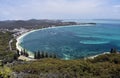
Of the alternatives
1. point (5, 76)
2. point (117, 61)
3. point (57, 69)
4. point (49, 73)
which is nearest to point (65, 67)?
point (57, 69)

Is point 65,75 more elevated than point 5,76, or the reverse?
point 5,76

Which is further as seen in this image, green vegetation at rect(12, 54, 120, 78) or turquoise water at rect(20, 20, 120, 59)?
turquoise water at rect(20, 20, 120, 59)

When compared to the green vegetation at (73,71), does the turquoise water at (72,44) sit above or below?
below

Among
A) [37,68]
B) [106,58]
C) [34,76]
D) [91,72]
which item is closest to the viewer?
[34,76]

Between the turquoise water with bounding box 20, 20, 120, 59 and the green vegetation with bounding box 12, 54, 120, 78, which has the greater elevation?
the green vegetation with bounding box 12, 54, 120, 78

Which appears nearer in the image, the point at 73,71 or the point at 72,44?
the point at 73,71

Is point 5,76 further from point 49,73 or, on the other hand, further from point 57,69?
point 57,69

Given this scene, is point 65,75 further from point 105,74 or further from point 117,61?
point 117,61

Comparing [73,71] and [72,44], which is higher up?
[73,71]

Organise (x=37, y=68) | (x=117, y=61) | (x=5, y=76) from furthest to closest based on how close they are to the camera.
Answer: (x=117, y=61)
(x=37, y=68)
(x=5, y=76)

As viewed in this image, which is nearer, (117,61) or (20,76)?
(20,76)

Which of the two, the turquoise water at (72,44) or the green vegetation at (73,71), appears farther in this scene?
the turquoise water at (72,44)
